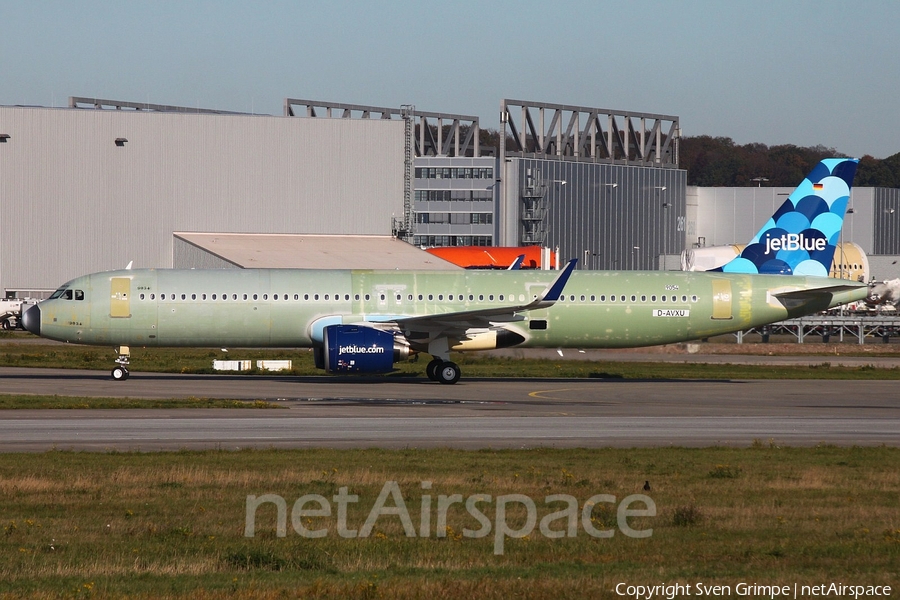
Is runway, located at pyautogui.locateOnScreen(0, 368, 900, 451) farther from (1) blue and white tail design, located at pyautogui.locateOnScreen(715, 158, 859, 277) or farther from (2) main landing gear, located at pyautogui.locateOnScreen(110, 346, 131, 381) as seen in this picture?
(1) blue and white tail design, located at pyautogui.locateOnScreen(715, 158, 859, 277)

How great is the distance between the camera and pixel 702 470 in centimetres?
1827

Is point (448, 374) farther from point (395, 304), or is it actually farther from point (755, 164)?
point (755, 164)

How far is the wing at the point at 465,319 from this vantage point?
3584 centimetres

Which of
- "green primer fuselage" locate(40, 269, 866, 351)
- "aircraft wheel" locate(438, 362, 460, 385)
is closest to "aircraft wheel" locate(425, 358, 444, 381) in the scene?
"aircraft wheel" locate(438, 362, 460, 385)

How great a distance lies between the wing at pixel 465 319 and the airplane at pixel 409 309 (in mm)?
47

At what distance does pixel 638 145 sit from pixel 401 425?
302 ft

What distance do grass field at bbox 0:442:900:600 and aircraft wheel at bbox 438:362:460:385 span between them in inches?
659

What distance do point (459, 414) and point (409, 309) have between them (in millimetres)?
10419

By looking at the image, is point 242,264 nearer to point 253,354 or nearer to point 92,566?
point 253,354

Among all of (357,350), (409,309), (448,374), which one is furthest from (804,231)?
(357,350)

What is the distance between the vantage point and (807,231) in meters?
41.7

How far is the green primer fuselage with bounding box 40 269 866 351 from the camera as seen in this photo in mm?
36594

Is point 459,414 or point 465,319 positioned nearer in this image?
point 459,414

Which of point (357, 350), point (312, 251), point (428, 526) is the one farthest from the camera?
point (312, 251)
